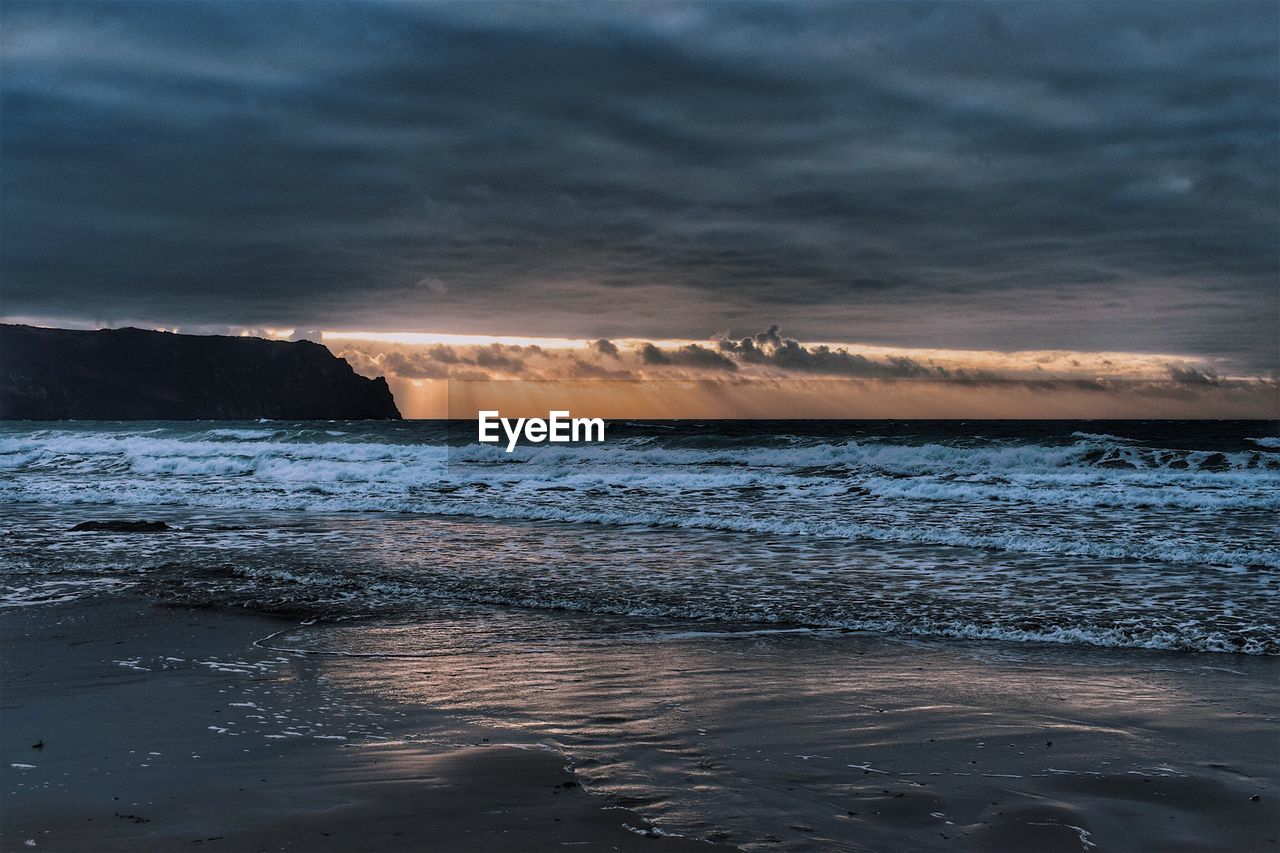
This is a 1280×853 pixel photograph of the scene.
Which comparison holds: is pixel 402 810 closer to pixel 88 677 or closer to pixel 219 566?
pixel 88 677

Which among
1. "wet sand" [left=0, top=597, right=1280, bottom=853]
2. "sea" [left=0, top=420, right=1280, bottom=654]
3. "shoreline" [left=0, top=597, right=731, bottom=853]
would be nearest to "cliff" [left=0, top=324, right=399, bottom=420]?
"sea" [left=0, top=420, right=1280, bottom=654]

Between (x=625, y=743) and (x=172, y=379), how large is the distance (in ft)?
494

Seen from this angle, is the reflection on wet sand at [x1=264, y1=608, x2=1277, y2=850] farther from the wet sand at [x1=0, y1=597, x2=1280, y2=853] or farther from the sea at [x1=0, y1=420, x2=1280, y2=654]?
the sea at [x1=0, y1=420, x2=1280, y2=654]

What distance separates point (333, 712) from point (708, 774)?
8.64 feet

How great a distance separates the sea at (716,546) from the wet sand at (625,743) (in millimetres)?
→ 1307

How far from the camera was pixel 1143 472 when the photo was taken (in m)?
27.2

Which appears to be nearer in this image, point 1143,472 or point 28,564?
point 28,564

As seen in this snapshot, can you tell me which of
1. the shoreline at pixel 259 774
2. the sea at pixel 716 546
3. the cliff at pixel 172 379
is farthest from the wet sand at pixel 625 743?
the cliff at pixel 172 379

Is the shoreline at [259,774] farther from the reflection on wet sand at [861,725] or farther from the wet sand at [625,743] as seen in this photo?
the reflection on wet sand at [861,725]

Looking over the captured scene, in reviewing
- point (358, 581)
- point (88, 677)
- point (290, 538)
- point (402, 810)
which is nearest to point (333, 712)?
point (402, 810)

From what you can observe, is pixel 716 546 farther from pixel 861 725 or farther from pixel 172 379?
pixel 172 379

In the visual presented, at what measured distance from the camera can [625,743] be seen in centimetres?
524

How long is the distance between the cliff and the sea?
113 meters

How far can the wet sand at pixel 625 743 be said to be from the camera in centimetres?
408
